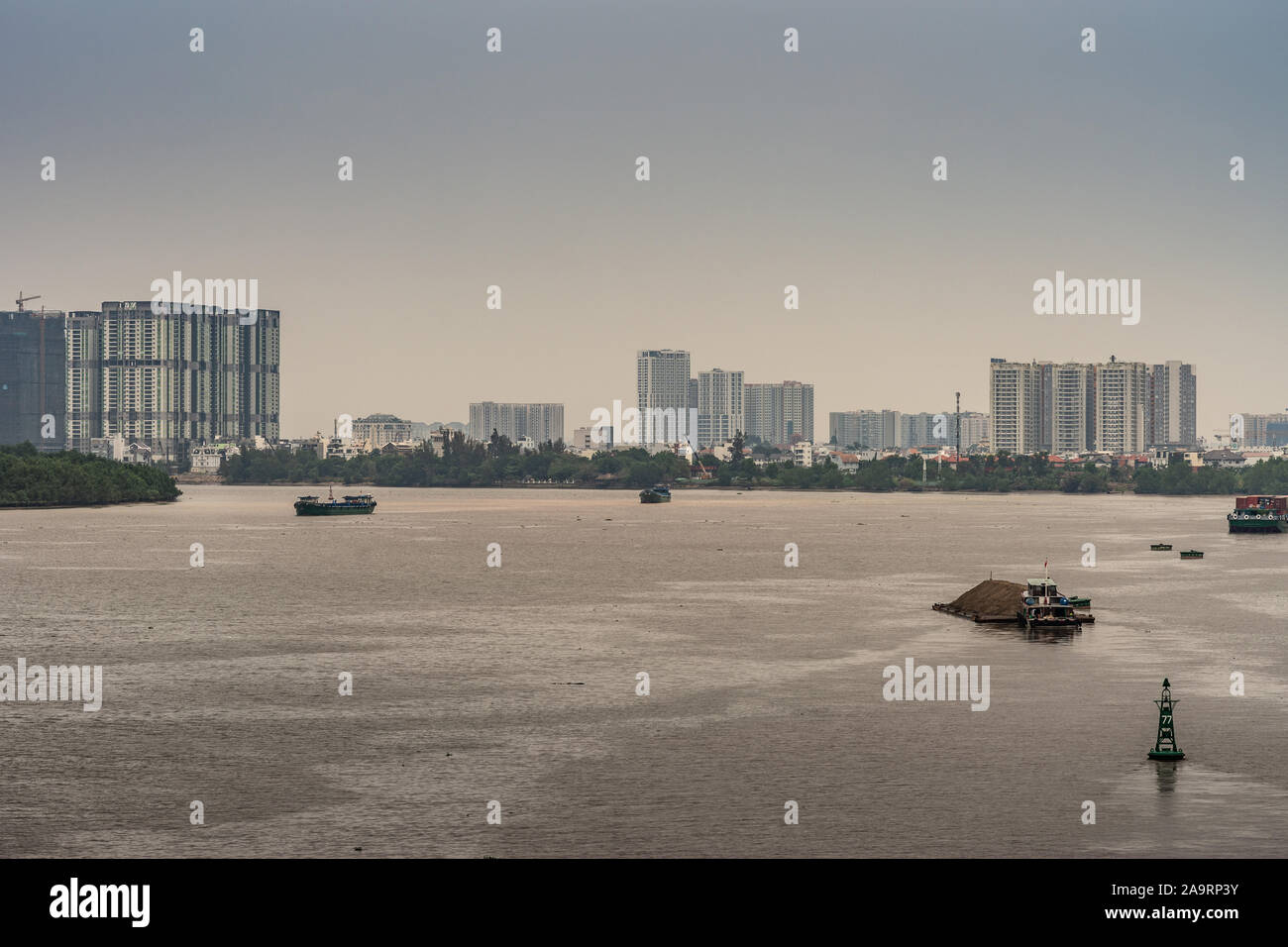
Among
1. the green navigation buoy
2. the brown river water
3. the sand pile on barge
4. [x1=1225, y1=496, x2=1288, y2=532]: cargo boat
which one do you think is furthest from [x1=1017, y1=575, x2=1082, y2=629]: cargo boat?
[x1=1225, y1=496, x2=1288, y2=532]: cargo boat

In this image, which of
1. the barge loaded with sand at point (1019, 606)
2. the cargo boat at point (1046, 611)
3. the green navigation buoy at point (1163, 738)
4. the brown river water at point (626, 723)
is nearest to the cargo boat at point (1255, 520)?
the brown river water at point (626, 723)

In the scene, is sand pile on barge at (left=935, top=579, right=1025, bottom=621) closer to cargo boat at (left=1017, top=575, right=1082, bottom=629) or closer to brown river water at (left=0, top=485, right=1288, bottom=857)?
cargo boat at (left=1017, top=575, right=1082, bottom=629)

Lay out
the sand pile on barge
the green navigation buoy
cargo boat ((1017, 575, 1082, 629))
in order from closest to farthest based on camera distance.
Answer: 1. the green navigation buoy
2. cargo boat ((1017, 575, 1082, 629))
3. the sand pile on barge

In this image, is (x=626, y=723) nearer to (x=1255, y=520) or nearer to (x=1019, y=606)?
(x=1019, y=606)

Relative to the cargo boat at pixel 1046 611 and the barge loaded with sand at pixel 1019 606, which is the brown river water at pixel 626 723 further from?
the barge loaded with sand at pixel 1019 606

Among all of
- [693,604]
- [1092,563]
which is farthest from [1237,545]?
[693,604]

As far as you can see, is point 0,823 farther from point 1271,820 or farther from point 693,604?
point 693,604

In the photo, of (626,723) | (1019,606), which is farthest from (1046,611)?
(626,723)
